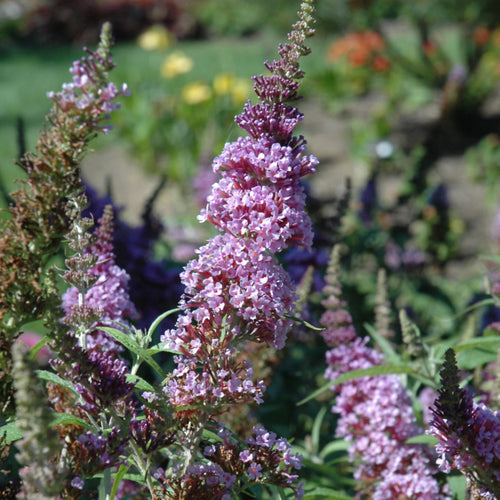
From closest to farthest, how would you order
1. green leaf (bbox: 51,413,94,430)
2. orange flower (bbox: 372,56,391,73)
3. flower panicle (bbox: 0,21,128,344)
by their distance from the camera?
green leaf (bbox: 51,413,94,430), flower panicle (bbox: 0,21,128,344), orange flower (bbox: 372,56,391,73)

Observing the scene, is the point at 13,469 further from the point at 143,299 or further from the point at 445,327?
the point at 445,327

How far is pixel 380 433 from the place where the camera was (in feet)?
5.59

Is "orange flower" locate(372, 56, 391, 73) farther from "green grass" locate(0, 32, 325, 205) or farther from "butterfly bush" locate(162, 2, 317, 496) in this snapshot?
"butterfly bush" locate(162, 2, 317, 496)

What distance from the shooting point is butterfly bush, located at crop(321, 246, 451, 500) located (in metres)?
1.63

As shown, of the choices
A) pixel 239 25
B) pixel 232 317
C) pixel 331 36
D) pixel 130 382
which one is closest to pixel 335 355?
pixel 232 317

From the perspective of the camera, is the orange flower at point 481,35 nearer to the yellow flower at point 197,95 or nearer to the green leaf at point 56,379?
the yellow flower at point 197,95

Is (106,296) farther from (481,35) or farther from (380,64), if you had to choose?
(481,35)

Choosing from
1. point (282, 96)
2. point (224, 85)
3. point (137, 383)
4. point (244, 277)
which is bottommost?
point (137, 383)

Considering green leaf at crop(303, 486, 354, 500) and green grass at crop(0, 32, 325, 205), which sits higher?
green grass at crop(0, 32, 325, 205)

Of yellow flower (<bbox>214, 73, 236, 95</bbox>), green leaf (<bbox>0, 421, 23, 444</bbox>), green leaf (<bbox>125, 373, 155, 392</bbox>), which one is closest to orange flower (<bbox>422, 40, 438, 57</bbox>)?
yellow flower (<bbox>214, 73, 236, 95</bbox>)

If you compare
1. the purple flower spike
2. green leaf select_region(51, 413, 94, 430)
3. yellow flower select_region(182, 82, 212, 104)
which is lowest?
green leaf select_region(51, 413, 94, 430)

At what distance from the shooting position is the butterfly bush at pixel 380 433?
1.63 metres

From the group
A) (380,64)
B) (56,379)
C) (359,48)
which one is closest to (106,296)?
(56,379)

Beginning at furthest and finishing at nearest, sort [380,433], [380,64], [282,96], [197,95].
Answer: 1. [380,64]
2. [197,95]
3. [380,433]
4. [282,96]
